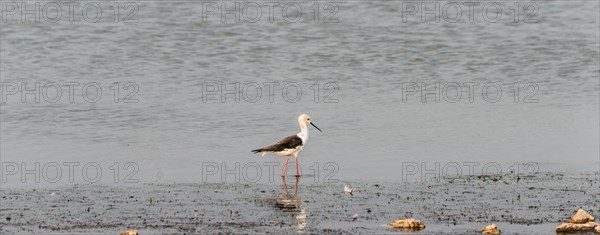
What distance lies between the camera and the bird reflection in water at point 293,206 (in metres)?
17.6

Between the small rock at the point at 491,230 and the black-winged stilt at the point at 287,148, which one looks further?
the black-winged stilt at the point at 287,148

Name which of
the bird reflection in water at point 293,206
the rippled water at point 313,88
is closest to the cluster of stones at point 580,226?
the bird reflection in water at point 293,206

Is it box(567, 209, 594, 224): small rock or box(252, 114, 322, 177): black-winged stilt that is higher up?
box(252, 114, 322, 177): black-winged stilt

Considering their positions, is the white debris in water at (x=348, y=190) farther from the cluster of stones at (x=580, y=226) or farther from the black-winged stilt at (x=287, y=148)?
the cluster of stones at (x=580, y=226)

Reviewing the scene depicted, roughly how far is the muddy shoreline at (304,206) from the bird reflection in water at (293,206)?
2 cm

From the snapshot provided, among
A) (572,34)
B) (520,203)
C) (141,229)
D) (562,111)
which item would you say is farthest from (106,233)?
(572,34)

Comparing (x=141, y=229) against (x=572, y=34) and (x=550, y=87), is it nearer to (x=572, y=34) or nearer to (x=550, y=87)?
(x=550, y=87)

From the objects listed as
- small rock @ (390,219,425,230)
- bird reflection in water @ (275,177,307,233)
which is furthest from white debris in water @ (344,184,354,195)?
small rock @ (390,219,425,230)

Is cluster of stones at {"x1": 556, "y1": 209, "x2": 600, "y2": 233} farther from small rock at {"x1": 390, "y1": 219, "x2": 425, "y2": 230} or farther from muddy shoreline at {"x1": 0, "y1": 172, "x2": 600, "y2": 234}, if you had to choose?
small rock at {"x1": 390, "y1": 219, "x2": 425, "y2": 230}

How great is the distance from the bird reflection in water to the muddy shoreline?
0.02m

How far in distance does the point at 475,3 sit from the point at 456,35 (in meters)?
4.55

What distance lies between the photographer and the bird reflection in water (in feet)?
57.7

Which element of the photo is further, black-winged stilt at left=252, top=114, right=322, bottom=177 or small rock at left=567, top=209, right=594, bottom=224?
black-winged stilt at left=252, top=114, right=322, bottom=177

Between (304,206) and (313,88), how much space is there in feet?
43.5
